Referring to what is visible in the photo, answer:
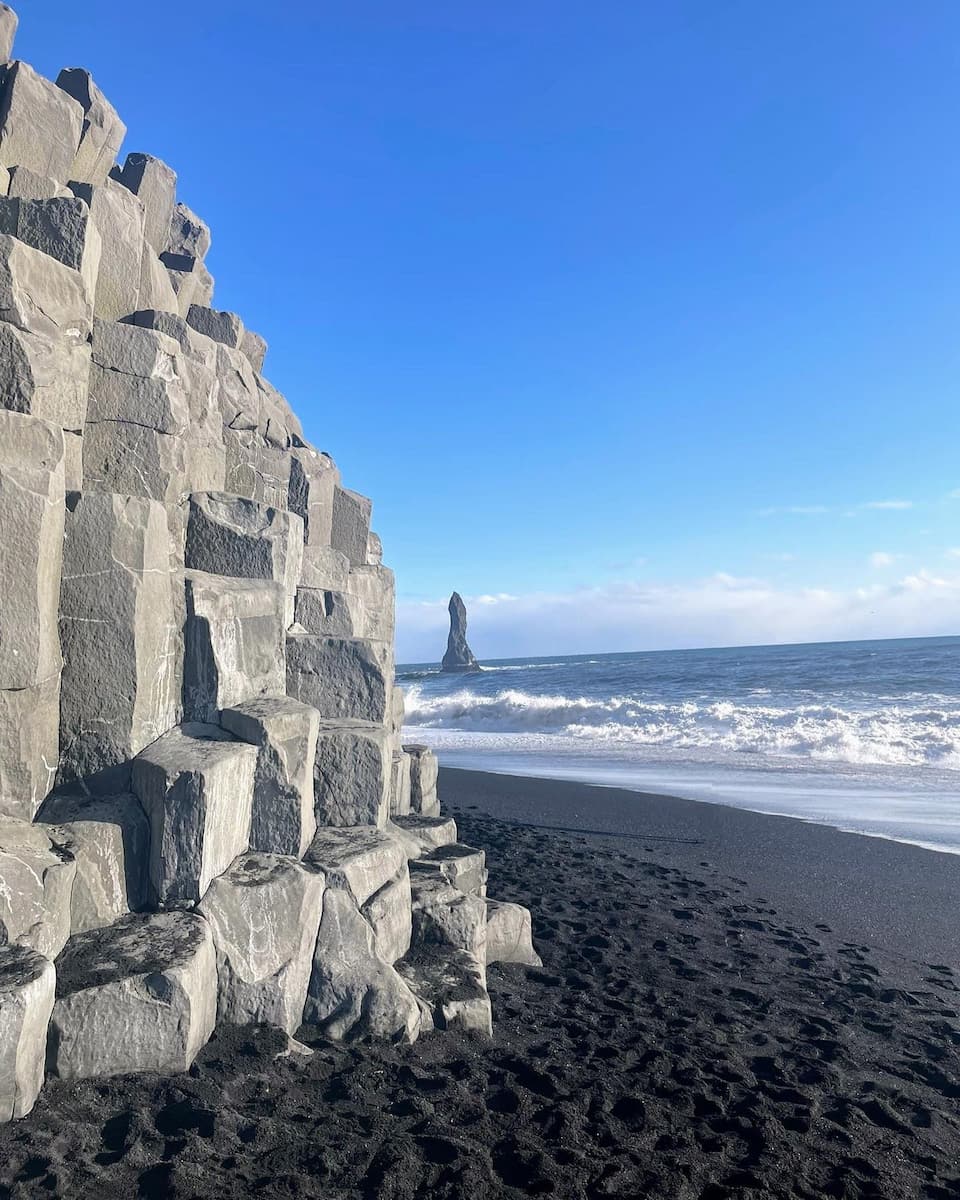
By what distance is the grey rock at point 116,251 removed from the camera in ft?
15.4

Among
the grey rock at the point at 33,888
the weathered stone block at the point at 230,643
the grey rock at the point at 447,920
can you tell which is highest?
the weathered stone block at the point at 230,643

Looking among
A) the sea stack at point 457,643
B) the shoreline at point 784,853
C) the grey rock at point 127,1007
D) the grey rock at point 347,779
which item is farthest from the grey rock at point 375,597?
the sea stack at point 457,643

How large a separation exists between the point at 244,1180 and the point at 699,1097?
1951 mm

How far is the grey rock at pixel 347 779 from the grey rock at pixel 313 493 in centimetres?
191

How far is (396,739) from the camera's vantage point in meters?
6.78

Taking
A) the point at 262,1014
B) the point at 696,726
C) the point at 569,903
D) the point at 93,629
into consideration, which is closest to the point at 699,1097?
the point at 262,1014

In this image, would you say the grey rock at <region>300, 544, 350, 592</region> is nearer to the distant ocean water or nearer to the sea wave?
the distant ocean water

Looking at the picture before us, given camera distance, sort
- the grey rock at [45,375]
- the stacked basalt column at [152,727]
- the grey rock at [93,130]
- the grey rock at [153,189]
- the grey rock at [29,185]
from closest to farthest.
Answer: the stacked basalt column at [152,727] < the grey rock at [45,375] < the grey rock at [29,185] < the grey rock at [93,130] < the grey rock at [153,189]

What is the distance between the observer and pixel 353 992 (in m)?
3.90

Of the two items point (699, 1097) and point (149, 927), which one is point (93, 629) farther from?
point (699, 1097)

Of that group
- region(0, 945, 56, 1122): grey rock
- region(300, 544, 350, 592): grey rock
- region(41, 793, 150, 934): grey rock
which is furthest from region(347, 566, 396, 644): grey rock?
region(0, 945, 56, 1122): grey rock

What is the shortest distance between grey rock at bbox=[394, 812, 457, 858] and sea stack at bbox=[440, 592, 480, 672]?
6103 cm

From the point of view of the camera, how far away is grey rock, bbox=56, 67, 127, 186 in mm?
5324

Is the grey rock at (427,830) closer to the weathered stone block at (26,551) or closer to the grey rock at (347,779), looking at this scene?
the grey rock at (347,779)
